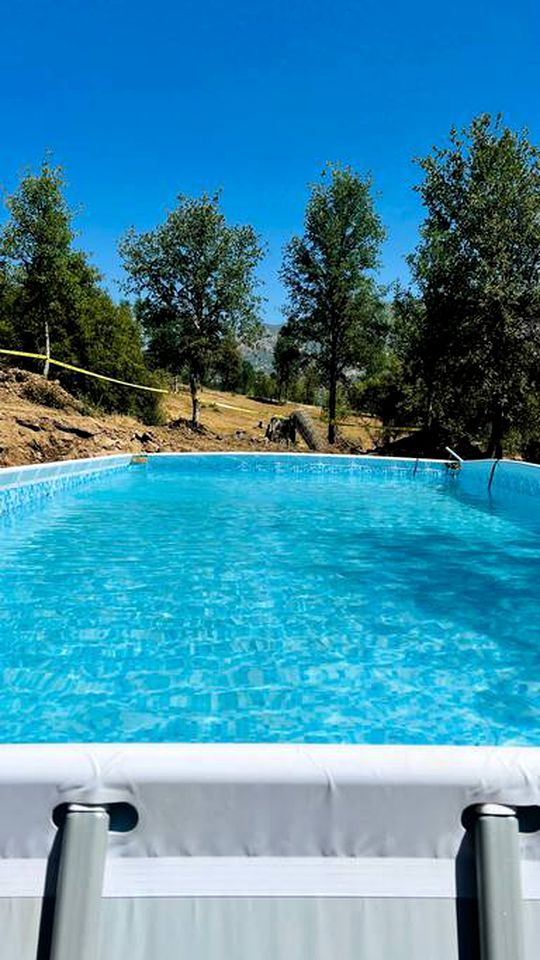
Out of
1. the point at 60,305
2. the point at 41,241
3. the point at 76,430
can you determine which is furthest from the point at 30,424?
the point at 41,241

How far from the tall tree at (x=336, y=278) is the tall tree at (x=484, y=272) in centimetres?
645

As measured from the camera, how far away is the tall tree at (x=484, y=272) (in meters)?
17.2

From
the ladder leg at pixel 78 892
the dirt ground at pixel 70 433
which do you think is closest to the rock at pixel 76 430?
the dirt ground at pixel 70 433

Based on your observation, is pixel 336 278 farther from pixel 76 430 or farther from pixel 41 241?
pixel 76 430

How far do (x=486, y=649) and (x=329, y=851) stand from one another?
3.61m

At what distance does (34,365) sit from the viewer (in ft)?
100

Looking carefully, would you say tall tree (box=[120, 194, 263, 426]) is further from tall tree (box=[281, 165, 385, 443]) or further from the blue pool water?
the blue pool water

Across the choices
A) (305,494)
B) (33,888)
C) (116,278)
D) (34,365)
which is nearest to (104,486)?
(305,494)

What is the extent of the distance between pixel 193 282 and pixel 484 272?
1359 cm

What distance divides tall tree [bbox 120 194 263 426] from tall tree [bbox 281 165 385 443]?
8.09 feet

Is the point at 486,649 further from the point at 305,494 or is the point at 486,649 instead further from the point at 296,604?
the point at 305,494

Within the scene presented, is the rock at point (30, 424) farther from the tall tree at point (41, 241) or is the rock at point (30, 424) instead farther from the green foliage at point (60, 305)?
the green foliage at point (60, 305)

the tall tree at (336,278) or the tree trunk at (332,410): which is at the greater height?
the tall tree at (336,278)

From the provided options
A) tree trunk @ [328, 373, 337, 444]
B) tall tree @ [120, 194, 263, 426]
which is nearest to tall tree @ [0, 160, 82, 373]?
tall tree @ [120, 194, 263, 426]
